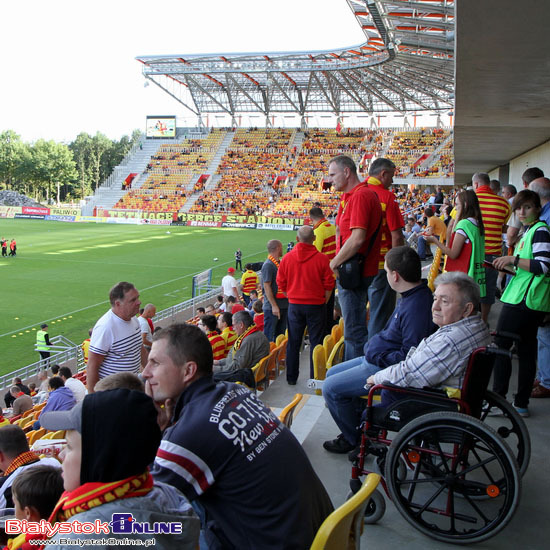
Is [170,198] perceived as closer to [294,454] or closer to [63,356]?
[63,356]

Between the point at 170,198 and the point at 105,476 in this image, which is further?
the point at 170,198

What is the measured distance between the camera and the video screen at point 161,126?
224 ft

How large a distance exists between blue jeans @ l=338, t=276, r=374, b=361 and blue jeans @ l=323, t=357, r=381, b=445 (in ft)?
3.87

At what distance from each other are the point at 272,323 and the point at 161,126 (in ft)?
212

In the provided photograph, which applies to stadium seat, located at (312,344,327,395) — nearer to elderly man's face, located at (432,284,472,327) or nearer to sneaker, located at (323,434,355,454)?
sneaker, located at (323,434,355,454)

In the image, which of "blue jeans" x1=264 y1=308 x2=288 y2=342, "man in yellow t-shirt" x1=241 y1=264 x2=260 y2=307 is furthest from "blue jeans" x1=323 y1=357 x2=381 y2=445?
"man in yellow t-shirt" x1=241 y1=264 x2=260 y2=307

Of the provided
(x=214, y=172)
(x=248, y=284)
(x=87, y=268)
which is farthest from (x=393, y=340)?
(x=214, y=172)

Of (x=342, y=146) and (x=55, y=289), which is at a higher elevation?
(x=342, y=146)

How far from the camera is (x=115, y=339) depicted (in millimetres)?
4785

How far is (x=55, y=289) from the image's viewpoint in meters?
21.5

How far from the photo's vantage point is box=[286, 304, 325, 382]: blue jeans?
19.2 feet

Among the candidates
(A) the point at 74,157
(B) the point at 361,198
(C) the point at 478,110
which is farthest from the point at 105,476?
(A) the point at 74,157

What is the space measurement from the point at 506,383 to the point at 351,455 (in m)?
1.73

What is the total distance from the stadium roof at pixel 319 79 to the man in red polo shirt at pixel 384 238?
2403 cm
